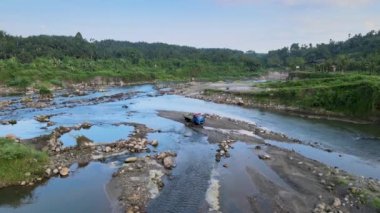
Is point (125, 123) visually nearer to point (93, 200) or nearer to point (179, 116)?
point (179, 116)

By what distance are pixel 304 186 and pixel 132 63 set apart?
440 ft

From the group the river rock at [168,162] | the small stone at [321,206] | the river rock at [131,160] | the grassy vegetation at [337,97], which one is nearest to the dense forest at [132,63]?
the grassy vegetation at [337,97]

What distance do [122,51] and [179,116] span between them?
126 metres

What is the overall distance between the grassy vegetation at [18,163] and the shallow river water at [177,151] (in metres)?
1.33

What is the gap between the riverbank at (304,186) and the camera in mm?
23688

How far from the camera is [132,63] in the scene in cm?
15562

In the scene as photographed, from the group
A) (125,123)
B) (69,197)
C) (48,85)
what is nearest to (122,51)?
(48,85)

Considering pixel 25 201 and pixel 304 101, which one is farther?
pixel 304 101

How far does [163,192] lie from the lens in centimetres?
→ 2600

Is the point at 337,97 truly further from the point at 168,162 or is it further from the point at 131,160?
the point at 131,160

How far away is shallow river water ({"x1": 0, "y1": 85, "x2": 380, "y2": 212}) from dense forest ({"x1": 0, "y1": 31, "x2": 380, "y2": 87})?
122 feet

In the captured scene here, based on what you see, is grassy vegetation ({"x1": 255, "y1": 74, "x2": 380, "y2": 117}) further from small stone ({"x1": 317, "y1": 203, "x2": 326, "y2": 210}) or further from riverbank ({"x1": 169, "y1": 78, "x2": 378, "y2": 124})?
small stone ({"x1": 317, "y1": 203, "x2": 326, "y2": 210})

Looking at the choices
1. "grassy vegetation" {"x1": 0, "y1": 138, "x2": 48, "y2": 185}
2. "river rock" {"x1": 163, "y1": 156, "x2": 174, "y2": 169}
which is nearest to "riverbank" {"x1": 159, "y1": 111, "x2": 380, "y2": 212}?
"river rock" {"x1": 163, "y1": 156, "x2": 174, "y2": 169}

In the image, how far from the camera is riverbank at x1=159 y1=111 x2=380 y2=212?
23688 millimetres
